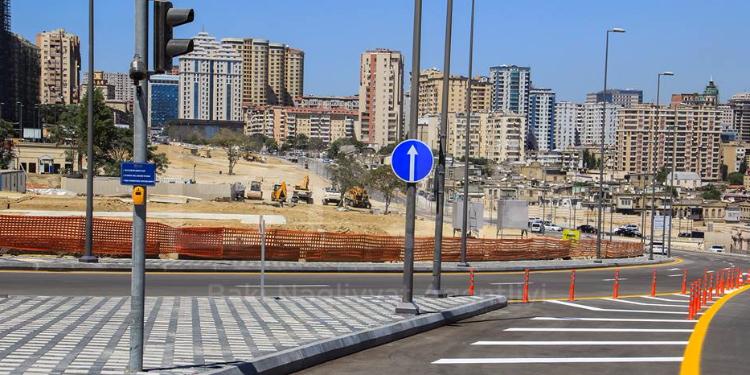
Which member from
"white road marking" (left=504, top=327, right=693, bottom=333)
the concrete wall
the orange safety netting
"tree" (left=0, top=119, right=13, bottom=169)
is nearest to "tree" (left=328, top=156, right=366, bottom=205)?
the concrete wall

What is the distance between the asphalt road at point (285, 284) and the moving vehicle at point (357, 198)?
5615cm

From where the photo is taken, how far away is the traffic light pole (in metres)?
8.55

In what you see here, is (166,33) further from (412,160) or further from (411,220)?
(411,220)

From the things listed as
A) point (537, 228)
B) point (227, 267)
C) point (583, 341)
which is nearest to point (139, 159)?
point (583, 341)

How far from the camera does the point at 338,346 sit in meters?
11.7

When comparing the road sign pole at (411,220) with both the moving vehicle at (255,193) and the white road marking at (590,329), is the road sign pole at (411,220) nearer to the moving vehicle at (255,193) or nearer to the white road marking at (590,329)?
the white road marking at (590,329)

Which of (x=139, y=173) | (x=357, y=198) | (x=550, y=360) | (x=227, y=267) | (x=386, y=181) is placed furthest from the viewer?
(x=357, y=198)

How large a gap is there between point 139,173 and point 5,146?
102 m

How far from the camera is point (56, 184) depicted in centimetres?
8700

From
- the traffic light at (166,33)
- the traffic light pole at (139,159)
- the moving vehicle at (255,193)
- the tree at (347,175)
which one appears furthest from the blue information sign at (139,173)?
the moving vehicle at (255,193)

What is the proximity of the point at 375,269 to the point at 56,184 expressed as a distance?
64.8 m

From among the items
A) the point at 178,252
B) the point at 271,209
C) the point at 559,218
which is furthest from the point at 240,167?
the point at 178,252

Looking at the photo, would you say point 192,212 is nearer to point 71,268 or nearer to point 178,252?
point 178,252

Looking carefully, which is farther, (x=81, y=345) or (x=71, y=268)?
(x=71, y=268)
